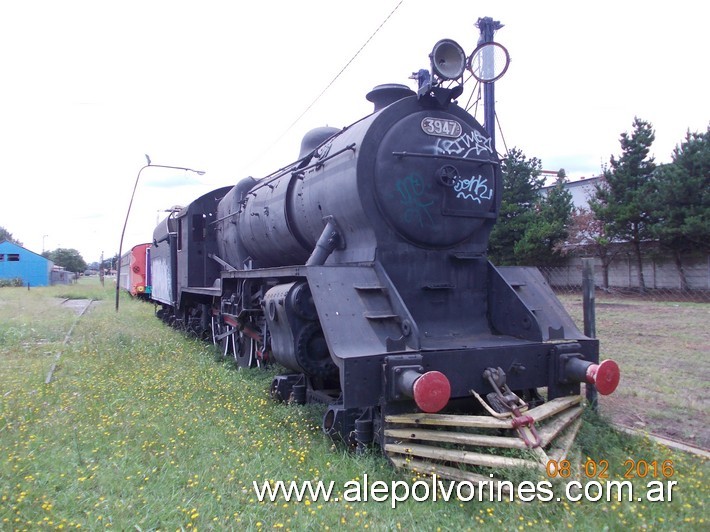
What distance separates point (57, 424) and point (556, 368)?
16.3 ft

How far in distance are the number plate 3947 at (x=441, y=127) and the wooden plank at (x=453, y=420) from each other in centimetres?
270

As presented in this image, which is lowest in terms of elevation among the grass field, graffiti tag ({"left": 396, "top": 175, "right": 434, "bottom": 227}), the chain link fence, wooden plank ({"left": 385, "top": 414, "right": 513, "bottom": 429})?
the grass field

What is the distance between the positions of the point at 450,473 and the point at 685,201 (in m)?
24.0

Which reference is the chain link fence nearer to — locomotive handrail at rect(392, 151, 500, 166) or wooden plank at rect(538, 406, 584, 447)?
locomotive handrail at rect(392, 151, 500, 166)

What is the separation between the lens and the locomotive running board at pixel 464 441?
403 centimetres

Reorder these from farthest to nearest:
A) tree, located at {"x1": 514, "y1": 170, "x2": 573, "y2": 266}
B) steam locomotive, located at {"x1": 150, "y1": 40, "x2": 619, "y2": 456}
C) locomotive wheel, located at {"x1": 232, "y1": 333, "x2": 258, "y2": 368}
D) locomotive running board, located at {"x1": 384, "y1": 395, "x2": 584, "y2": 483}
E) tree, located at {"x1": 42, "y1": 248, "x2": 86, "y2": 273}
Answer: tree, located at {"x1": 42, "y1": 248, "x2": 86, "y2": 273} → tree, located at {"x1": 514, "y1": 170, "x2": 573, "y2": 266} → locomotive wheel, located at {"x1": 232, "y1": 333, "x2": 258, "y2": 368} → steam locomotive, located at {"x1": 150, "y1": 40, "x2": 619, "y2": 456} → locomotive running board, located at {"x1": 384, "y1": 395, "x2": 584, "y2": 483}

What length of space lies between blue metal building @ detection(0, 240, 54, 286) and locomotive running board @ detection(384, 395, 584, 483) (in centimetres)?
6708

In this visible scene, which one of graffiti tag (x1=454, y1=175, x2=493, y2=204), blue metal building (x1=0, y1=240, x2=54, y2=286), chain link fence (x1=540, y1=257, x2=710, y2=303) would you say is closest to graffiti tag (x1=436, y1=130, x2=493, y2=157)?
graffiti tag (x1=454, y1=175, x2=493, y2=204)

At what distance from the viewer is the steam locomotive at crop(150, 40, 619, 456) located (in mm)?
4531

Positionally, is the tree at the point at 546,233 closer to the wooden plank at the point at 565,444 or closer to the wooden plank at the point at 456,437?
the wooden plank at the point at 565,444

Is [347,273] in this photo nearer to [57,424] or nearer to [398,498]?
[398,498]

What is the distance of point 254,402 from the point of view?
21.3 feet

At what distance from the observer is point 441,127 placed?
5.54m

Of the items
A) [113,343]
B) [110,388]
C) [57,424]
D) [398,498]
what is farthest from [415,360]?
[113,343]
